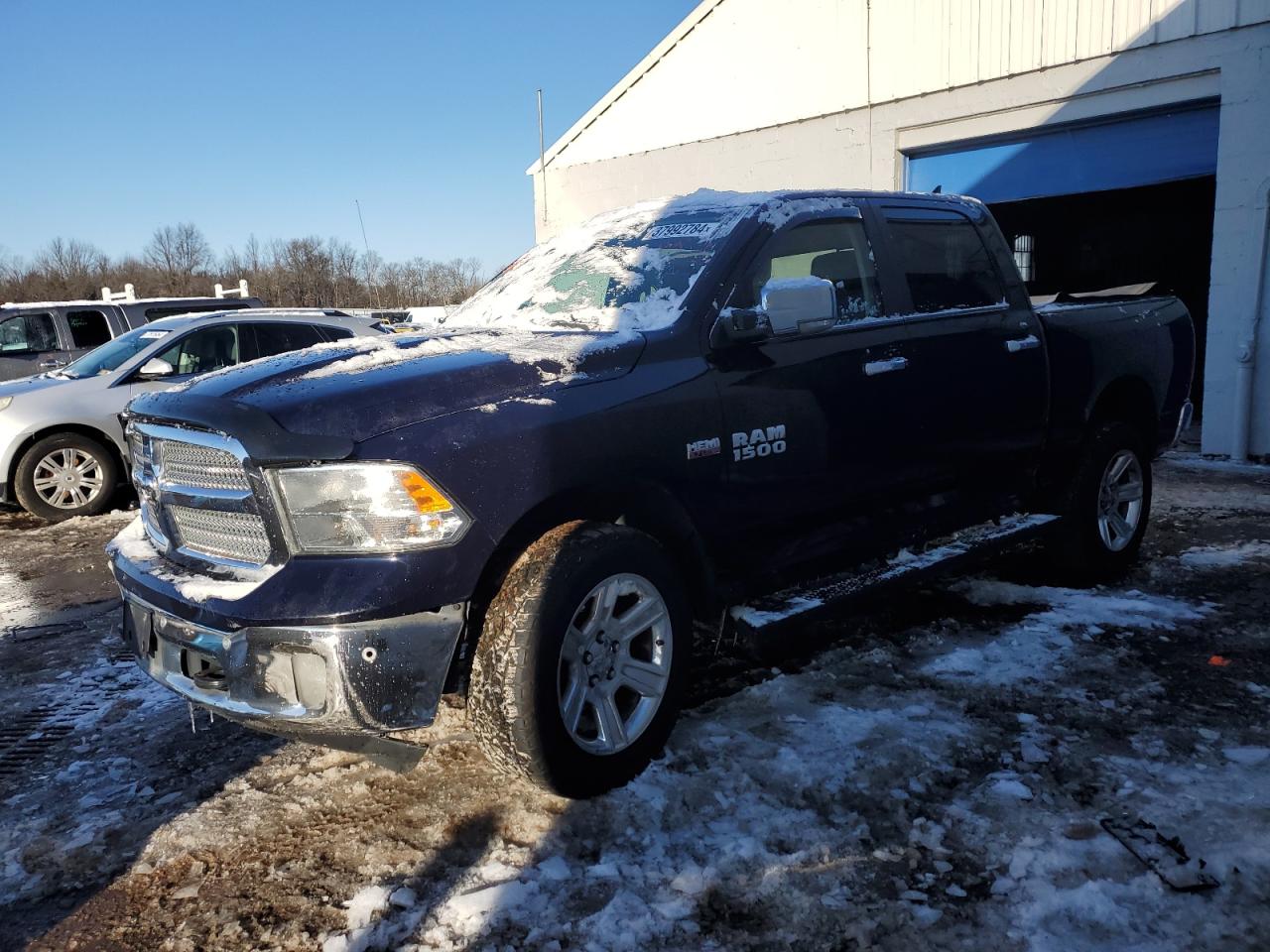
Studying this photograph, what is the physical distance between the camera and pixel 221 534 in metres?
2.87

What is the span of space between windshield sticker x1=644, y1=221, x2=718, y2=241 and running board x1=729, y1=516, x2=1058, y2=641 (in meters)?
1.43

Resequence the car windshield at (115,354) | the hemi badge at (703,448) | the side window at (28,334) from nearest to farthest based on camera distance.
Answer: the hemi badge at (703,448)
the car windshield at (115,354)
the side window at (28,334)

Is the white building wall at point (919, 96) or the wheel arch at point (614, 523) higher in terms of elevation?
the white building wall at point (919, 96)

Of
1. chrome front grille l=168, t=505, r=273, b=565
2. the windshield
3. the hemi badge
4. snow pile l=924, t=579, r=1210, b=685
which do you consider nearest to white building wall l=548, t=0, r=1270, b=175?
snow pile l=924, t=579, r=1210, b=685

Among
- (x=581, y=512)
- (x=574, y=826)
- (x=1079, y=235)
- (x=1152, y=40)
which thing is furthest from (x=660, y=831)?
(x=1079, y=235)

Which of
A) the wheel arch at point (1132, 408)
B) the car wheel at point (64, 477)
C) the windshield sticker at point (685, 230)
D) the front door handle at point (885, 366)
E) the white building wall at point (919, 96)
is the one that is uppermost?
the white building wall at point (919, 96)

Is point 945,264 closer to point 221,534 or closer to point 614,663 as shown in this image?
point 614,663

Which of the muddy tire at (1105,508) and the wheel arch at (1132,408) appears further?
the wheel arch at (1132,408)

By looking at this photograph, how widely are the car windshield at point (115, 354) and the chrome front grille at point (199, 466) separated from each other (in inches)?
251

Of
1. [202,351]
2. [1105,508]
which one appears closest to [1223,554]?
[1105,508]

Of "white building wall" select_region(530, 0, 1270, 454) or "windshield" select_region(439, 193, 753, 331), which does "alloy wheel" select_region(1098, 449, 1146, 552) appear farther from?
"white building wall" select_region(530, 0, 1270, 454)

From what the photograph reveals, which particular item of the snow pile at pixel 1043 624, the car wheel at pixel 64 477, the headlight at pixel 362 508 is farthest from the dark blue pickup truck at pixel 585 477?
the car wheel at pixel 64 477

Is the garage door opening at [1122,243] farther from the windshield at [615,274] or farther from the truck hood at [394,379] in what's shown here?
the truck hood at [394,379]

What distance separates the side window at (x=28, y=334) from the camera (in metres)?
11.8
